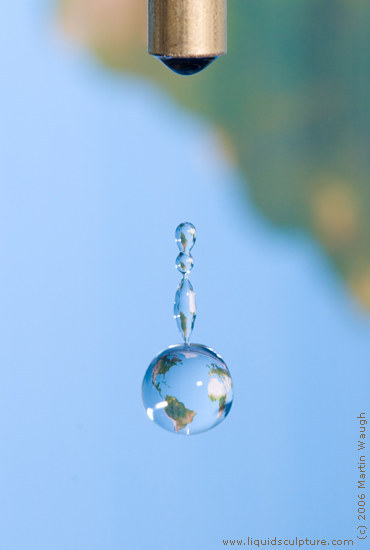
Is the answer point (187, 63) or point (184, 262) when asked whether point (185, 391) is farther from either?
point (187, 63)

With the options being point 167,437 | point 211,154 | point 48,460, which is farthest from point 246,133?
point 48,460

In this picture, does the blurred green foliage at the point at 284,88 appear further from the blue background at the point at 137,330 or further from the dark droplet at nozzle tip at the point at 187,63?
the dark droplet at nozzle tip at the point at 187,63

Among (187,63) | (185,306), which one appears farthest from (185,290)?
(187,63)

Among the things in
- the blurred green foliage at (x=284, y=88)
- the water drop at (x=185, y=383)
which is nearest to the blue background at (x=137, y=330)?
the blurred green foliage at (x=284, y=88)

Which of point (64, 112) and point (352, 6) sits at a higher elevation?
point (352, 6)

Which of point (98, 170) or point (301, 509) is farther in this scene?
point (301, 509)

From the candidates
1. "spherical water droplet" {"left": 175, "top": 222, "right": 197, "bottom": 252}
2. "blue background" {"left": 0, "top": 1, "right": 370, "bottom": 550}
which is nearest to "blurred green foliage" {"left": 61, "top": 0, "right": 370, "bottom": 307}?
"blue background" {"left": 0, "top": 1, "right": 370, "bottom": 550}

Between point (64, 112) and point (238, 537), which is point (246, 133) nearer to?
point (64, 112)
